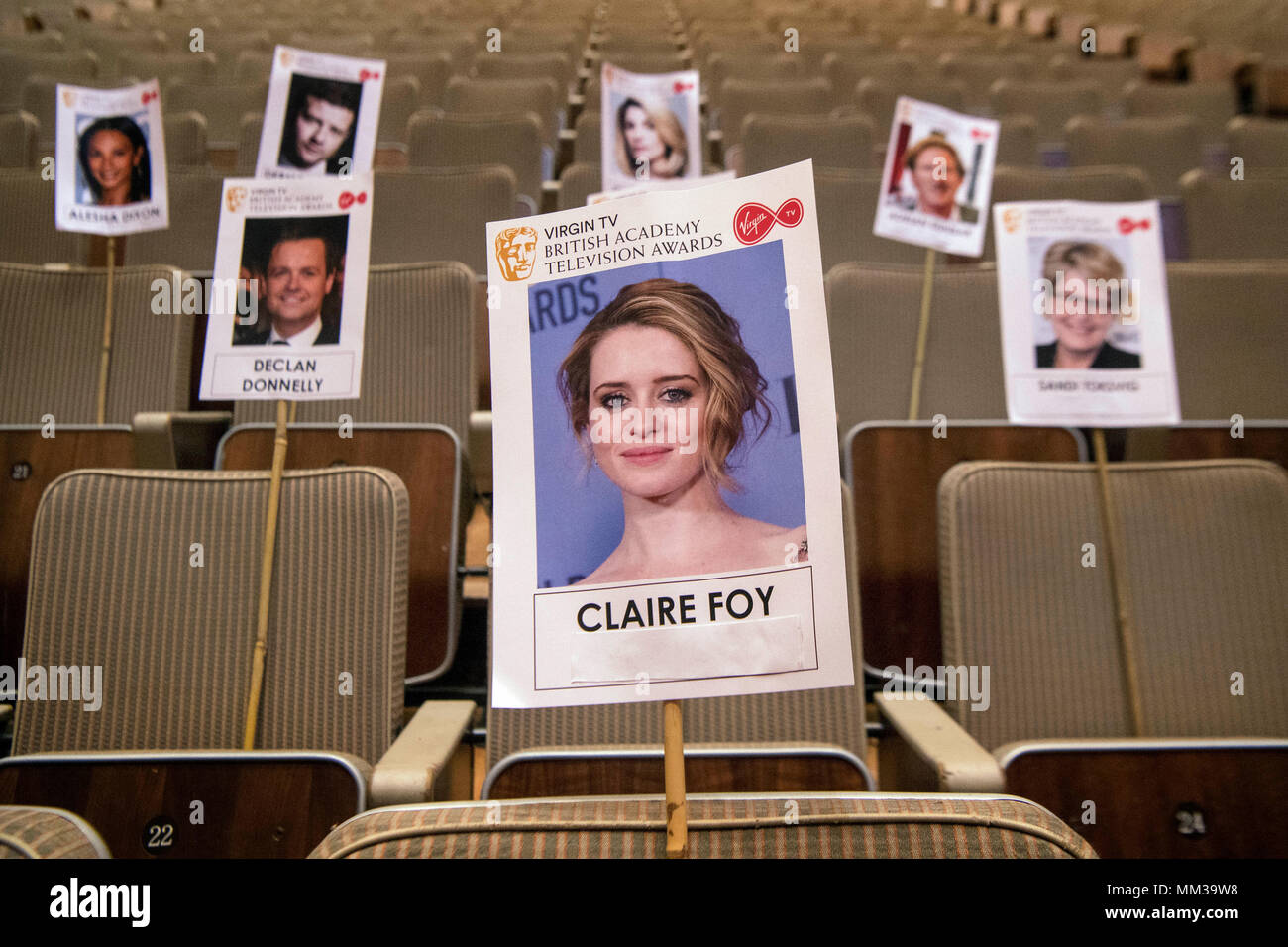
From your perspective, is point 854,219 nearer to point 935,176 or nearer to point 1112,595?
point 935,176

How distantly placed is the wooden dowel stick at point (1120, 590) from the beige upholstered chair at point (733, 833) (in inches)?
17.9

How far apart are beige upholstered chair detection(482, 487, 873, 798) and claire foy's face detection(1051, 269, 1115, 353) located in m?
0.29

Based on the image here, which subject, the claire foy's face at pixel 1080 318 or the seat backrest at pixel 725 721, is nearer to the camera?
the seat backrest at pixel 725 721

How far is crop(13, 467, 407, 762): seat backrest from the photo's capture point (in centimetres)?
79

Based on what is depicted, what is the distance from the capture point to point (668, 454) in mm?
466

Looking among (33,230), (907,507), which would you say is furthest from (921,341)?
(33,230)

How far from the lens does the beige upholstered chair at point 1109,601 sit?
32.4 inches

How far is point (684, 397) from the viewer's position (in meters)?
0.47

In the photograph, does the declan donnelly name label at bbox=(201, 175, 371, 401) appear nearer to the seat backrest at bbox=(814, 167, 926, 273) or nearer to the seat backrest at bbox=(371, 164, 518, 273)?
the seat backrest at bbox=(371, 164, 518, 273)

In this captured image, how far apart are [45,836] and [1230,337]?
1.51 meters

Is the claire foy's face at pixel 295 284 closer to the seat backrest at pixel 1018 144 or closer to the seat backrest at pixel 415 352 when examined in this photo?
the seat backrest at pixel 415 352

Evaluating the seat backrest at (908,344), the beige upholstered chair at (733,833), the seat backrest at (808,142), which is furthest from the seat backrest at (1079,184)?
the beige upholstered chair at (733,833)
